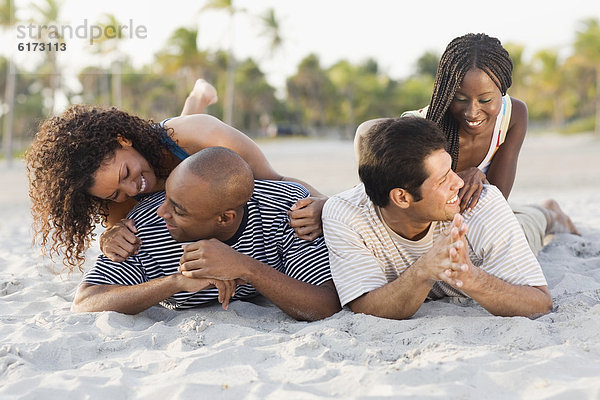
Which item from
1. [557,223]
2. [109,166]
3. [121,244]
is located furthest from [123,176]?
[557,223]

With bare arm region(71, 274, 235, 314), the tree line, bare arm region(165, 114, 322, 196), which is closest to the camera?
bare arm region(71, 274, 235, 314)

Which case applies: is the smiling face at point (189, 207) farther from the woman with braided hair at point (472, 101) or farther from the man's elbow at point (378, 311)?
the woman with braided hair at point (472, 101)

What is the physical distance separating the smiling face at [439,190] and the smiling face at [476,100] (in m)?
0.86

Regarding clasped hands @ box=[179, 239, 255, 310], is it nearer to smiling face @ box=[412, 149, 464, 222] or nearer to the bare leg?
smiling face @ box=[412, 149, 464, 222]

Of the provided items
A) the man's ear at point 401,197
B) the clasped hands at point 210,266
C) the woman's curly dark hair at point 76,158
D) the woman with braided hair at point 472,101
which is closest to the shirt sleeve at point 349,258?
the man's ear at point 401,197

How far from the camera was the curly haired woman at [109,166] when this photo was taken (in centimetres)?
328

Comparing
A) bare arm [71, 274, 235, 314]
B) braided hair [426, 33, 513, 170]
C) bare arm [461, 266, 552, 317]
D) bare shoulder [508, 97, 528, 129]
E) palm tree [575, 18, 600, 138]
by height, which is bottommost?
bare arm [71, 274, 235, 314]

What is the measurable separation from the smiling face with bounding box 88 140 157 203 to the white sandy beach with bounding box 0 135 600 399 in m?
0.66

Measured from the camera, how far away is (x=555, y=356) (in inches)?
87.3

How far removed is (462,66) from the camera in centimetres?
345

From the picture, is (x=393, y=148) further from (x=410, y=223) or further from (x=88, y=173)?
(x=88, y=173)

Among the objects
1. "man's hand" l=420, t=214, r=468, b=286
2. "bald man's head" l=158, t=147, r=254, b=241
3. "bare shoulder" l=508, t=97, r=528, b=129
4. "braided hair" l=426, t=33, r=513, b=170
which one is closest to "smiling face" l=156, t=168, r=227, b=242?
"bald man's head" l=158, t=147, r=254, b=241

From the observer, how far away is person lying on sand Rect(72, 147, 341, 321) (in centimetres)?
290

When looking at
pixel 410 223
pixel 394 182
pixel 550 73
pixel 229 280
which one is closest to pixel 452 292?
pixel 410 223
